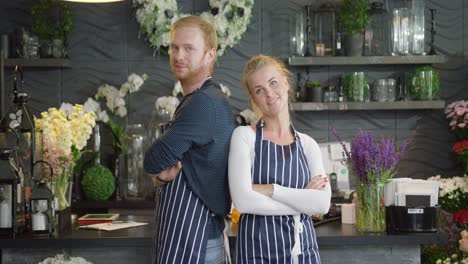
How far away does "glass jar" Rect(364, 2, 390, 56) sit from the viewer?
560 centimetres

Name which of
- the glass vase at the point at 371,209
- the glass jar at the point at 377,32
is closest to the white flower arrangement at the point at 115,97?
the glass jar at the point at 377,32

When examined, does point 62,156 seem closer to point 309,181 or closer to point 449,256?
point 309,181

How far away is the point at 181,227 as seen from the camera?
261cm

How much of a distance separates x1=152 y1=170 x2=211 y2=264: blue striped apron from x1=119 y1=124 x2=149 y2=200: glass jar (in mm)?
2742

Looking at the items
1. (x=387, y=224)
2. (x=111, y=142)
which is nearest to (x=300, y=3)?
(x=111, y=142)

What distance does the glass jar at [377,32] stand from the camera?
560cm

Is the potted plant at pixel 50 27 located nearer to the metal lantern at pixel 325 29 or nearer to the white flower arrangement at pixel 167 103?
the white flower arrangement at pixel 167 103

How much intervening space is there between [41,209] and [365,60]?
126 inches

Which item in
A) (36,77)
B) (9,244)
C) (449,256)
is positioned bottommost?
(449,256)

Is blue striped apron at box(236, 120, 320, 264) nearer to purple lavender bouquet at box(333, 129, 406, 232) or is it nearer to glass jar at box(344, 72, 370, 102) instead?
purple lavender bouquet at box(333, 129, 406, 232)

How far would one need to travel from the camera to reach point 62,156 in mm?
3268

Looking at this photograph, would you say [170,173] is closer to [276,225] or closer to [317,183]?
[276,225]

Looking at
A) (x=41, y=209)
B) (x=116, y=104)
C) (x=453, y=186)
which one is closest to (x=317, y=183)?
(x=41, y=209)

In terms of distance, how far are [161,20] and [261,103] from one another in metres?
2.97
